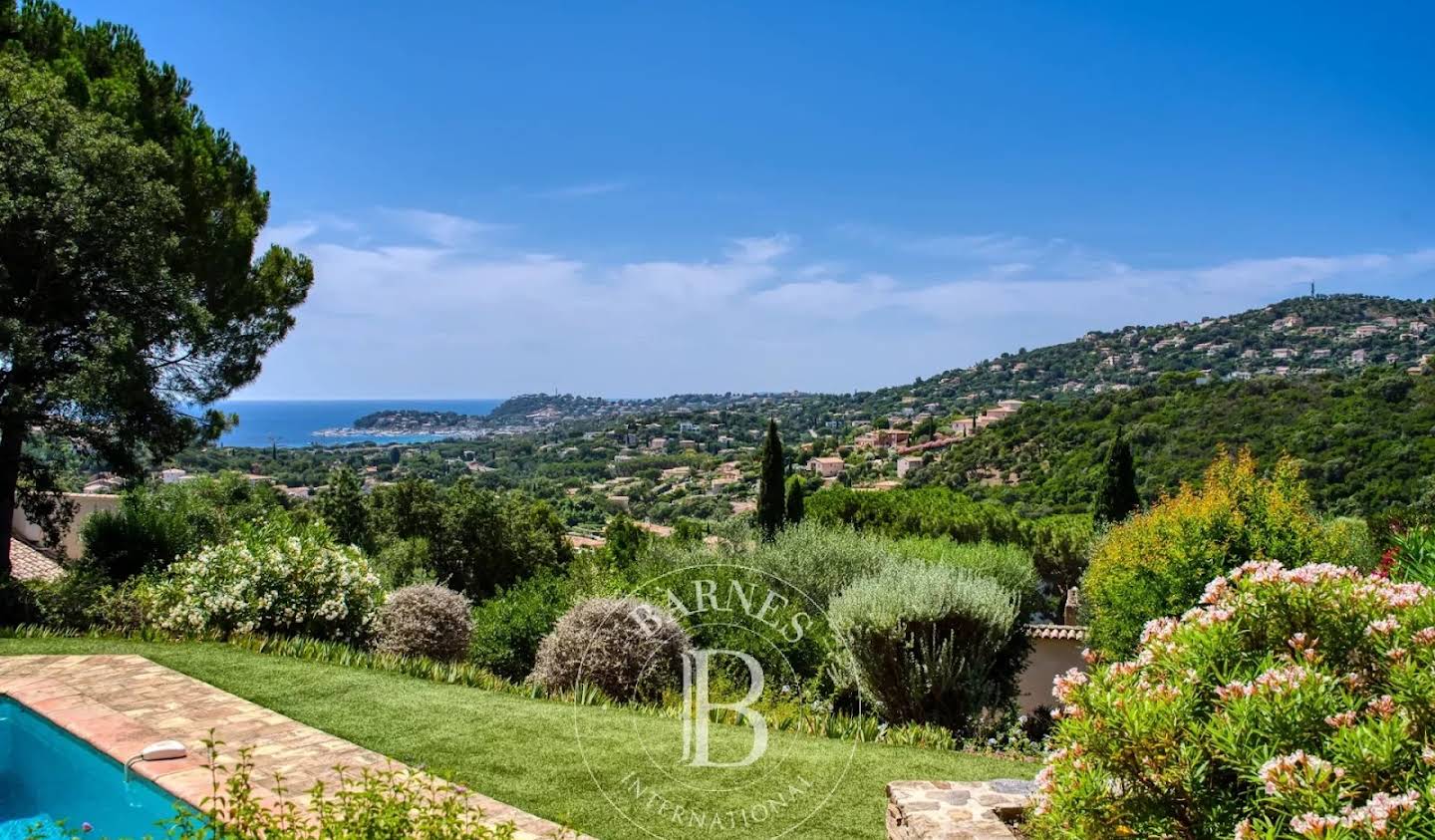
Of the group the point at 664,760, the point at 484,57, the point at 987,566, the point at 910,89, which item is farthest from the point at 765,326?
the point at 664,760

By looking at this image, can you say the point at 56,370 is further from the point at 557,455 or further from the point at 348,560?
the point at 557,455

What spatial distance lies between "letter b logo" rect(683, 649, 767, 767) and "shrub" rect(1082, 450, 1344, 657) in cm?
411

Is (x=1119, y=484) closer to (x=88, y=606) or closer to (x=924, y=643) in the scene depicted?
(x=924, y=643)

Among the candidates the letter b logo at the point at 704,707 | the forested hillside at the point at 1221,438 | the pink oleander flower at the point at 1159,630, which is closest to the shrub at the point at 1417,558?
the pink oleander flower at the point at 1159,630

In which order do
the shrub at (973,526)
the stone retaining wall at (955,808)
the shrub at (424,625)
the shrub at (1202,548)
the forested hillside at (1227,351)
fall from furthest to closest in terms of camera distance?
the forested hillside at (1227,351) → the shrub at (973,526) → the shrub at (424,625) → the shrub at (1202,548) → the stone retaining wall at (955,808)

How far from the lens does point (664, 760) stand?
17.7 feet

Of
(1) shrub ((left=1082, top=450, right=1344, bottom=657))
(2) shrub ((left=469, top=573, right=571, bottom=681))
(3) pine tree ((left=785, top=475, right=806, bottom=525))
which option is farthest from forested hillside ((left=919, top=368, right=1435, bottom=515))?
(2) shrub ((left=469, top=573, right=571, bottom=681))

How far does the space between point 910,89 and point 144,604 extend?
13912 millimetres

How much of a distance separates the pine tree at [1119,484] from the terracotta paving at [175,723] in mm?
19329


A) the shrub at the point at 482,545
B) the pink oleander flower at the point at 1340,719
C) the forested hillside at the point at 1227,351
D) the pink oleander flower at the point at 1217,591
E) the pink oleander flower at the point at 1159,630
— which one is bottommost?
the shrub at the point at 482,545

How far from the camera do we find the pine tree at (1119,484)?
20.9m

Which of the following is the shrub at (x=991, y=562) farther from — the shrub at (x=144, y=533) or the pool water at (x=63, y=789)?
the shrub at (x=144, y=533)

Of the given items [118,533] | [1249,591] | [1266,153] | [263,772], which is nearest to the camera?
[1249,591]

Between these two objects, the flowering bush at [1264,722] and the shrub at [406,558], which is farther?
the shrub at [406,558]
